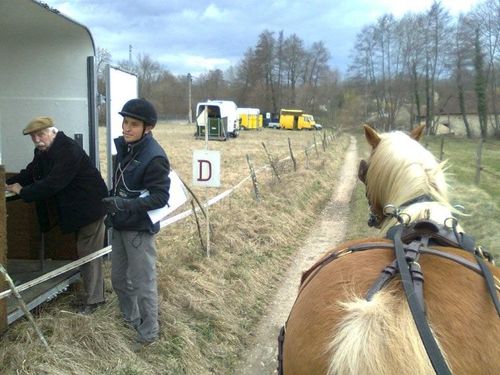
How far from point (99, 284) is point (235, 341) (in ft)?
4.77

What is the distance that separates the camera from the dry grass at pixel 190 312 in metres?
3.60

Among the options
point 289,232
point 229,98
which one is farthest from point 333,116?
point 289,232

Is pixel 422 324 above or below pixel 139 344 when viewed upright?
above

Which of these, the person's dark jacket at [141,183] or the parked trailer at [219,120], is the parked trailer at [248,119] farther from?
the person's dark jacket at [141,183]

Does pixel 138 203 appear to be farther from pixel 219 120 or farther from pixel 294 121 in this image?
pixel 294 121

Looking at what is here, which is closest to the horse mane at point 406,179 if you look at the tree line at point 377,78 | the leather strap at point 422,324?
the leather strap at point 422,324

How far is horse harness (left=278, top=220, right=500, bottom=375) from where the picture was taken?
1606 millimetres

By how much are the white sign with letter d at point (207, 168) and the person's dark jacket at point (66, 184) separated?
78.0 inches

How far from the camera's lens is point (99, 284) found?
15.0 feet

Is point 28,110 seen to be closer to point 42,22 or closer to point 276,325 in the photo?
point 42,22

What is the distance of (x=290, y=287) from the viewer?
251 inches

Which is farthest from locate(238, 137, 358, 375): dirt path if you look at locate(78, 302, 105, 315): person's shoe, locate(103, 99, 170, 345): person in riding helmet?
locate(78, 302, 105, 315): person's shoe

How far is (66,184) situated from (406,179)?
2.87m

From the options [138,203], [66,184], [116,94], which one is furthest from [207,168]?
[138,203]
